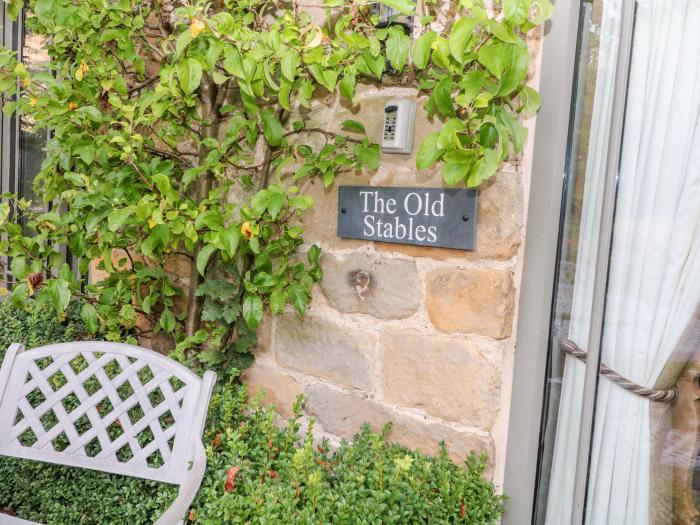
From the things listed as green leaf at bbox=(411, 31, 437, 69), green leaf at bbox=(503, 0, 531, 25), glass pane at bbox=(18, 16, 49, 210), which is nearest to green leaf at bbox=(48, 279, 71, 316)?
green leaf at bbox=(411, 31, 437, 69)

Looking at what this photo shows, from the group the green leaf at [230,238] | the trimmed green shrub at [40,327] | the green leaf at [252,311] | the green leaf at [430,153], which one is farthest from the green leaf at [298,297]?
the trimmed green shrub at [40,327]

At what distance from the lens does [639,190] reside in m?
1.25

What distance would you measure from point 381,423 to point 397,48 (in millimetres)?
1044

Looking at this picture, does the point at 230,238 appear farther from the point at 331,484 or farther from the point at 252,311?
the point at 331,484

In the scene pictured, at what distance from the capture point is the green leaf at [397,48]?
1.38 m

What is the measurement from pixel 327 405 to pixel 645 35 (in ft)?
4.33

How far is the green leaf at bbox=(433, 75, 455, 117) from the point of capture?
1.36 metres

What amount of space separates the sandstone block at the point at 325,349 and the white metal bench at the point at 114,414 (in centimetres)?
41

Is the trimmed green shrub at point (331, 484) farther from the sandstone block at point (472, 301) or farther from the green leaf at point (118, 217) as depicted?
the green leaf at point (118, 217)

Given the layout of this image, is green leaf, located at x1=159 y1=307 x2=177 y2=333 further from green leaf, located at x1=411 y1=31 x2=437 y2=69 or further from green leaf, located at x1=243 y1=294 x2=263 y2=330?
green leaf, located at x1=411 y1=31 x2=437 y2=69

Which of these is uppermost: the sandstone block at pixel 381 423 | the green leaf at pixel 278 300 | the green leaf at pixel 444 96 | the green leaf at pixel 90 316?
the green leaf at pixel 444 96

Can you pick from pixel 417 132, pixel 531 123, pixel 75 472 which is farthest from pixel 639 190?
pixel 75 472

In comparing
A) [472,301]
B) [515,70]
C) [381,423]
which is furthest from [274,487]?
[515,70]

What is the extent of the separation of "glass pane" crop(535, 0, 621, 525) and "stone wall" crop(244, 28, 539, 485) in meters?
0.11
